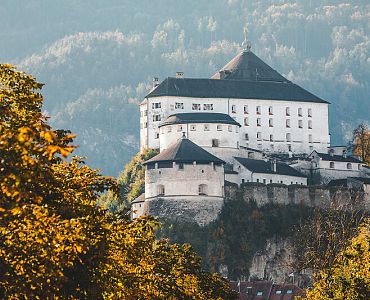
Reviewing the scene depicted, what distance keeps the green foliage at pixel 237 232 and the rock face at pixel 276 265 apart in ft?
1.96

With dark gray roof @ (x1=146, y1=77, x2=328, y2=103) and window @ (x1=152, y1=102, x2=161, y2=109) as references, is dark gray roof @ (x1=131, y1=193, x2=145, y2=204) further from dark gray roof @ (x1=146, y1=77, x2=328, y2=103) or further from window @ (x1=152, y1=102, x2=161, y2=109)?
dark gray roof @ (x1=146, y1=77, x2=328, y2=103)

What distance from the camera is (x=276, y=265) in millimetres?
113312

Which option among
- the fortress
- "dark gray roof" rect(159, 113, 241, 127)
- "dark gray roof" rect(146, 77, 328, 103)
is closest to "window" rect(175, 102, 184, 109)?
the fortress

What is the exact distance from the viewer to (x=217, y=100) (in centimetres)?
13400

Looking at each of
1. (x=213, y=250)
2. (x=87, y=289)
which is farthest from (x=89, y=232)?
(x=213, y=250)

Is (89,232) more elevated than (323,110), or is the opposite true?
(323,110)

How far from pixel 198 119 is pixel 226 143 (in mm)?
3761

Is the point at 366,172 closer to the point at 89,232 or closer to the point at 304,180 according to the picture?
the point at 304,180

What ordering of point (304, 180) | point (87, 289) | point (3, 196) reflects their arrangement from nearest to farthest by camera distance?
point (3, 196) < point (87, 289) < point (304, 180)

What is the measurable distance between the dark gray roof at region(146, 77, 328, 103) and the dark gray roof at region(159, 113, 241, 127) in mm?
6911

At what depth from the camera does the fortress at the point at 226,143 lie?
11381 cm

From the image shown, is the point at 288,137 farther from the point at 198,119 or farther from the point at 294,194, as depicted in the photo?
the point at 294,194

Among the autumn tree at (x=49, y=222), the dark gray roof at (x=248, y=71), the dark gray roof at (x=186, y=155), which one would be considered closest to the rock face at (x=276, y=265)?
the dark gray roof at (x=186, y=155)

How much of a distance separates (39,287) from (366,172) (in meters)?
106
